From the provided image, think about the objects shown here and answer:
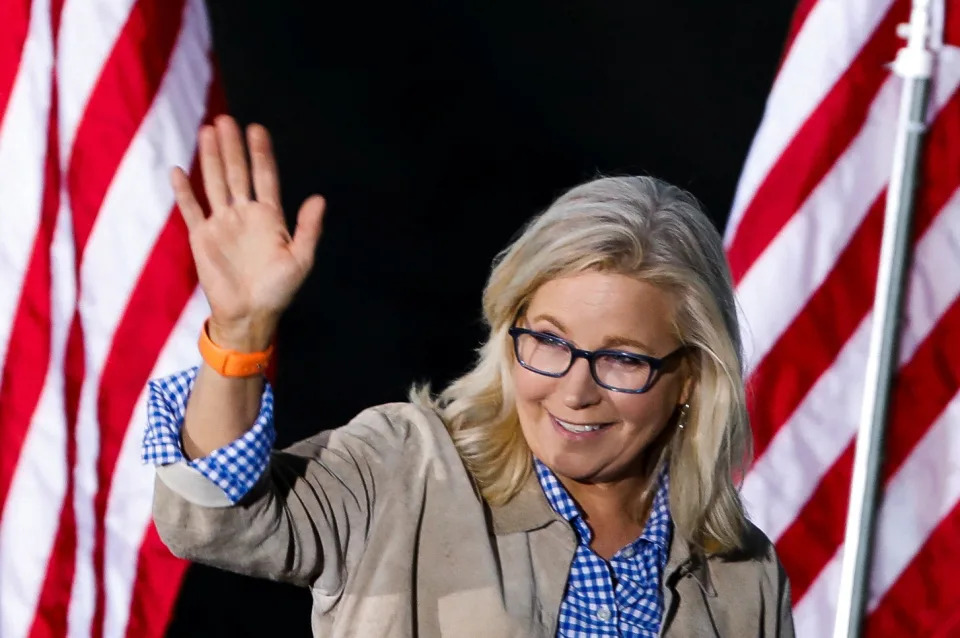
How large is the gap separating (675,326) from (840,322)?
94 cm

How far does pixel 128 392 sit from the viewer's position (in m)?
2.39

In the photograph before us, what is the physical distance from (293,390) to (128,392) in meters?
0.53

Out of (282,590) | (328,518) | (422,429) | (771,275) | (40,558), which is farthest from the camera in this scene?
(282,590)

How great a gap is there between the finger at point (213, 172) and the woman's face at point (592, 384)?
415 millimetres

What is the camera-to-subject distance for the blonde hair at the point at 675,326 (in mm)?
1588

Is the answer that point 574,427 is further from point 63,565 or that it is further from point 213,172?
point 63,565

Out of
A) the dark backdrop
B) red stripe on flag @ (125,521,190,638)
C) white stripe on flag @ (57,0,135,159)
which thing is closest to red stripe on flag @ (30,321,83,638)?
red stripe on flag @ (125,521,190,638)

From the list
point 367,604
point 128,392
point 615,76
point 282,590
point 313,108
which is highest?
point 615,76

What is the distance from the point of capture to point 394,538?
147 centimetres

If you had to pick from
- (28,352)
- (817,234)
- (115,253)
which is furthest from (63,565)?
(817,234)

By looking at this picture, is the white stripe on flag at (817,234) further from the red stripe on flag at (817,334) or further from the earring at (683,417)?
the earring at (683,417)

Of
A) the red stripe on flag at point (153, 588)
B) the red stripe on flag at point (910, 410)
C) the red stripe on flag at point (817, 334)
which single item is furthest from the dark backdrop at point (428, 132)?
the red stripe on flag at point (910, 410)

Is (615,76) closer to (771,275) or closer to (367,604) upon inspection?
(771,275)

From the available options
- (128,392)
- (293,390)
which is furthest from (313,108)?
(128,392)
